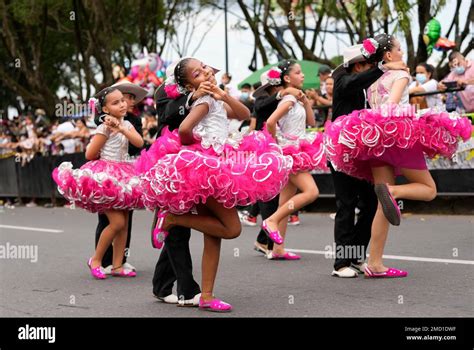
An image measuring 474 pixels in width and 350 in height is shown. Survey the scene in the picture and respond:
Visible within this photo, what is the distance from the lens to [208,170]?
611 cm

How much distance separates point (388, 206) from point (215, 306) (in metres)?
1.68

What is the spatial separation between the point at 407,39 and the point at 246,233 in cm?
972

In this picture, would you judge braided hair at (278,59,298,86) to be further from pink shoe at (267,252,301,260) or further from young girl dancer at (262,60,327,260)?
pink shoe at (267,252,301,260)

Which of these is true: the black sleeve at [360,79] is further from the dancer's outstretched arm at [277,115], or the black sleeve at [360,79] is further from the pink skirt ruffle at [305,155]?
the pink skirt ruffle at [305,155]

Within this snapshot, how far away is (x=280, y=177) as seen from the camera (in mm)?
6316

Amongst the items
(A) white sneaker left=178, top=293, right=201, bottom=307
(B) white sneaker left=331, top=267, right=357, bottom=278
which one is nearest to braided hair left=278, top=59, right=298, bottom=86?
(B) white sneaker left=331, top=267, right=357, bottom=278

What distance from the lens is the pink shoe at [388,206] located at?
717 cm

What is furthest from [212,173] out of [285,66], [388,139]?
[285,66]

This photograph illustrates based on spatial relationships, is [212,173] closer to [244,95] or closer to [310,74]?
[244,95]

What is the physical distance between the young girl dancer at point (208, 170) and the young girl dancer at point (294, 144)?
272 cm

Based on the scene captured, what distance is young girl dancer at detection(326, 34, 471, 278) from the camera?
24.0ft
